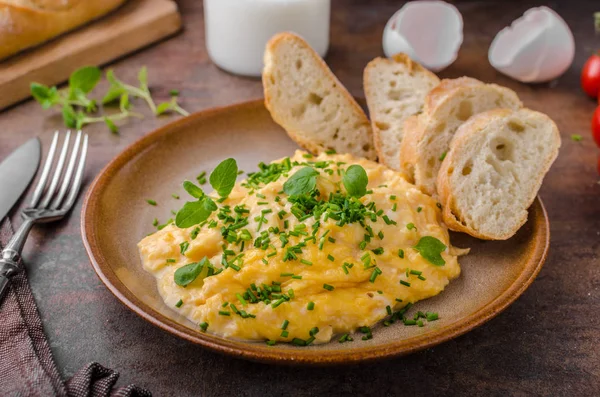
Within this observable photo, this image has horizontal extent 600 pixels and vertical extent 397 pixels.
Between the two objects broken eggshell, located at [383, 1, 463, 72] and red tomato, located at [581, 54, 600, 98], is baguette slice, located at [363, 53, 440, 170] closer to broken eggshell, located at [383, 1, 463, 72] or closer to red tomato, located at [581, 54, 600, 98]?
broken eggshell, located at [383, 1, 463, 72]

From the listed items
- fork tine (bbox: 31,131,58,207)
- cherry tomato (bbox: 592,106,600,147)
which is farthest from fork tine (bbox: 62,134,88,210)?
cherry tomato (bbox: 592,106,600,147)

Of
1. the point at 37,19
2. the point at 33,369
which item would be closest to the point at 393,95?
the point at 33,369

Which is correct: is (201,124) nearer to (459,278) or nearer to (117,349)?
(117,349)

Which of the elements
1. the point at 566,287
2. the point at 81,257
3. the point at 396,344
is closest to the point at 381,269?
the point at 396,344

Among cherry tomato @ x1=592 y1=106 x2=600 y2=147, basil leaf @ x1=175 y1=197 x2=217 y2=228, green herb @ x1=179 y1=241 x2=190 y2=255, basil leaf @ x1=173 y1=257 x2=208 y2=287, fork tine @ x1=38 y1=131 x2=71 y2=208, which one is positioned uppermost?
basil leaf @ x1=175 y1=197 x2=217 y2=228

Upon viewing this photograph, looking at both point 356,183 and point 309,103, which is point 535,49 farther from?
point 356,183

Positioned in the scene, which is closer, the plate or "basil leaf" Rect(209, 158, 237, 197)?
the plate

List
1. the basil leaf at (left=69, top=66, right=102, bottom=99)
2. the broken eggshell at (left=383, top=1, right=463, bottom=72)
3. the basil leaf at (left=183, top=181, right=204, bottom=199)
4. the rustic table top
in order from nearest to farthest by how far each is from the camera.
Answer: the rustic table top < the basil leaf at (left=183, top=181, right=204, bottom=199) < the basil leaf at (left=69, top=66, right=102, bottom=99) < the broken eggshell at (left=383, top=1, right=463, bottom=72)
